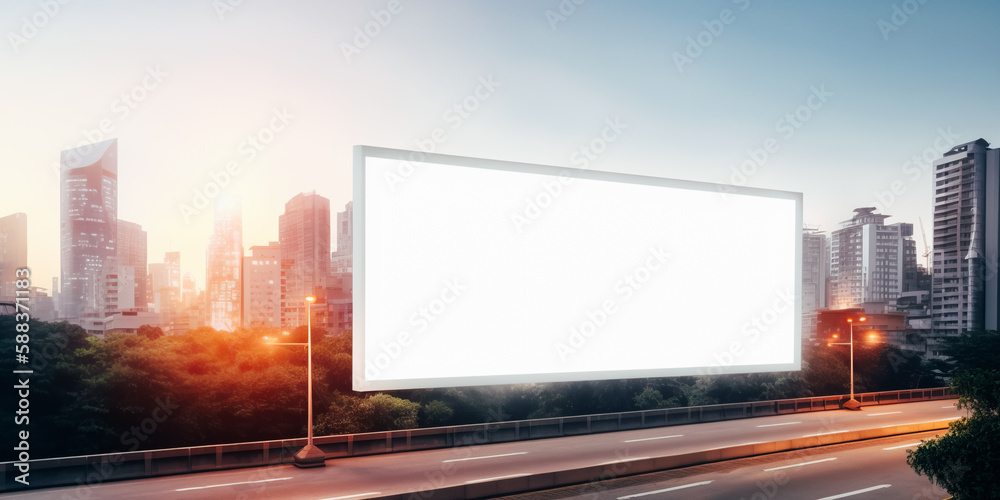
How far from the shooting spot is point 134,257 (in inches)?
4429

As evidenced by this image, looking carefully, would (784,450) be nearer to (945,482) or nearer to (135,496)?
(945,482)

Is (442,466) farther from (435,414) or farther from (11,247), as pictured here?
(11,247)

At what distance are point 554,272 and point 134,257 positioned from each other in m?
124

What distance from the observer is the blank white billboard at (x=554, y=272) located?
8.72m

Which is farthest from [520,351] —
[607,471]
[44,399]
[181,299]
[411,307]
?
[181,299]

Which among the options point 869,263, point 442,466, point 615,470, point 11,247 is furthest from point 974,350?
point 869,263

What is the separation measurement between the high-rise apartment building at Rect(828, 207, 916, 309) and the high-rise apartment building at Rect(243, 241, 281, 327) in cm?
12383

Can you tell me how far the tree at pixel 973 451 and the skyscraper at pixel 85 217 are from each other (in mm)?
77034

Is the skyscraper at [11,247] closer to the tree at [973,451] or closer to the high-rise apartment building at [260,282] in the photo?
the tree at [973,451]

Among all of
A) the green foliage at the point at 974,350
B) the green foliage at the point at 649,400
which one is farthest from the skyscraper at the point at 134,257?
the green foliage at the point at 974,350

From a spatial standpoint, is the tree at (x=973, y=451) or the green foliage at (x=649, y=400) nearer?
the tree at (x=973, y=451)

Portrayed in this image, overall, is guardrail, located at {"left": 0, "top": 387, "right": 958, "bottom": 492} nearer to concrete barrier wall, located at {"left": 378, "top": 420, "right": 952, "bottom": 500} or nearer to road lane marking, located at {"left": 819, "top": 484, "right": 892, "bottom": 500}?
concrete barrier wall, located at {"left": 378, "top": 420, "right": 952, "bottom": 500}

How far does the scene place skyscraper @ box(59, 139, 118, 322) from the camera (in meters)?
73.3

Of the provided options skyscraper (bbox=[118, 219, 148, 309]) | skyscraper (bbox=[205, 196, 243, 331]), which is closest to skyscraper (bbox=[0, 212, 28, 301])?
skyscraper (bbox=[118, 219, 148, 309])
